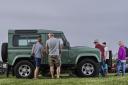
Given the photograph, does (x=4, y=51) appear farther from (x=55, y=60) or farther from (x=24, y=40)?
(x=55, y=60)

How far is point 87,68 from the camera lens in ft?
67.9

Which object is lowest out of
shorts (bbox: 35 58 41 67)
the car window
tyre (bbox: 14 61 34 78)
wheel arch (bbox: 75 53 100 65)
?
tyre (bbox: 14 61 34 78)

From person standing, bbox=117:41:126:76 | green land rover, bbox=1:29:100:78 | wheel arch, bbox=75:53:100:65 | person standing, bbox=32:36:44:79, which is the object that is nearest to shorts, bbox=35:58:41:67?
person standing, bbox=32:36:44:79

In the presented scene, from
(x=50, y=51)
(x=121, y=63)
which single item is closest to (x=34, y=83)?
(x=50, y=51)

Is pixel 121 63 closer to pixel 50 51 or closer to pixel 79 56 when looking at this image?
pixel 79 56

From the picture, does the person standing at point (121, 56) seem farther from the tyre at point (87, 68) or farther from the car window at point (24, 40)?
the car window at point (24, 40)

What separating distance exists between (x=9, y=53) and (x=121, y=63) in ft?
15.8

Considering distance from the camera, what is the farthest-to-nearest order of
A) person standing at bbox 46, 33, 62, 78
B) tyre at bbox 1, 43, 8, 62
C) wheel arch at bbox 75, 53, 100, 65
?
tyre at bbox 1, 43, 8, 62 → wheel arch at bbox 75, 53, 100, 65 → person standing at bbox 46, 33, 62, 78

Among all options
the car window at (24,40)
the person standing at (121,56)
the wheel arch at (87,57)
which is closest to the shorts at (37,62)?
the car window at (24,40)

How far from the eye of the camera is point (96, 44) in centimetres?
2331

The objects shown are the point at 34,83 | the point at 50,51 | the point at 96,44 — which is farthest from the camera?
the point at 96,44

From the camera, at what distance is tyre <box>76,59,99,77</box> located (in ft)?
67.7

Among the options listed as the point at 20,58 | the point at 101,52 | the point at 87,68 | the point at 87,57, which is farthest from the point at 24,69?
the point at 101,52

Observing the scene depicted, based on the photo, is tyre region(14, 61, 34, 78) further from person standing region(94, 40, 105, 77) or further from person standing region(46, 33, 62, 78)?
person standing region(94, 40, 105, 77)
